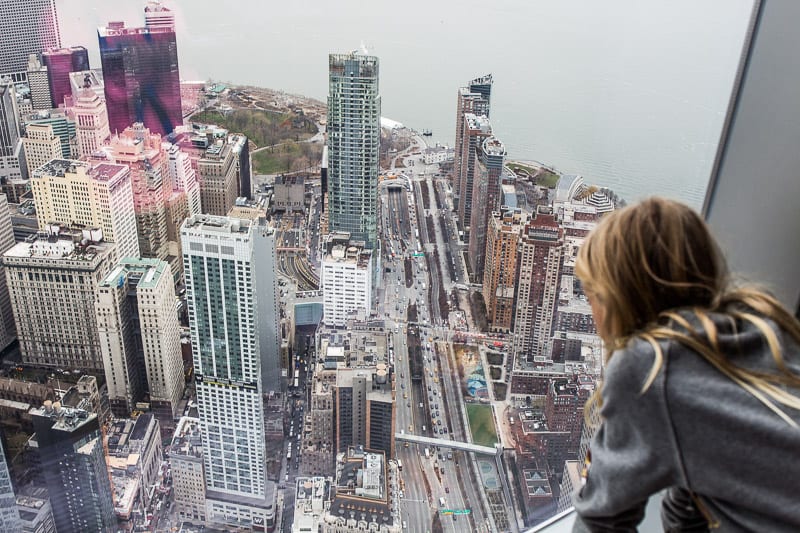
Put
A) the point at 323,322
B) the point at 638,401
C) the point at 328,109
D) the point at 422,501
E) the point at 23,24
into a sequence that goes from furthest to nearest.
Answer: the point at 328,109 < the point at 323,322 < the point at 23,24 < the point at 422,501 < the point at 638,401

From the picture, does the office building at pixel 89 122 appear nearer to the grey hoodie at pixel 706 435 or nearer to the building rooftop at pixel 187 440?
the building rooftop at pixel 187 440

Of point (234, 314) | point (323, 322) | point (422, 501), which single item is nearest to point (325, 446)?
point (422, 501)

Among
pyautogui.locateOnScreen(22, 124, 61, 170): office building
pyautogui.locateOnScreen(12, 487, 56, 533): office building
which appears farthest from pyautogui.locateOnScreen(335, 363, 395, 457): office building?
pyautogui.locateOnScreen(22, 124, 61, 170): office building

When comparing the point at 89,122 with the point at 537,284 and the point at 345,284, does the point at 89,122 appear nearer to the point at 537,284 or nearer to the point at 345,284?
the point at 345,284

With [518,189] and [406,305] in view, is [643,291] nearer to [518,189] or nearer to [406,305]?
[518,189]

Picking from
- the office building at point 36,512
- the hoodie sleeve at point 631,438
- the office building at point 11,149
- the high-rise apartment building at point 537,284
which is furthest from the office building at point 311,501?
the hoodie sleeve at point 631,438
